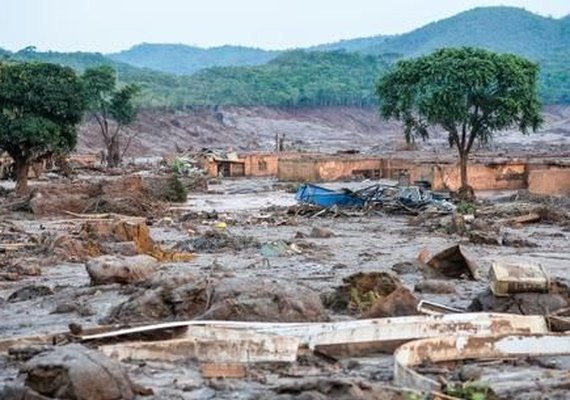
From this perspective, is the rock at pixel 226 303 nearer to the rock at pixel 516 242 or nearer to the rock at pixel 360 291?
the rock at pixel 360 291

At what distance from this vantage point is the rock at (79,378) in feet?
32.6

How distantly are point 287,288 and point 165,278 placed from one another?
2202mm

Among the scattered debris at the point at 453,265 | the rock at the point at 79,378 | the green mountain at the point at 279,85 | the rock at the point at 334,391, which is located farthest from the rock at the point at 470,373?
the green mountain at the point at 279,85

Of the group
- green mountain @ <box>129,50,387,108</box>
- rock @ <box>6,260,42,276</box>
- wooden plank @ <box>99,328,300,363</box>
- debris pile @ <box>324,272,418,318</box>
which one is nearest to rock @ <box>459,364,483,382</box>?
wooden plank @ <box>99,328,300,363</box>

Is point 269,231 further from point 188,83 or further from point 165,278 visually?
point 188,83

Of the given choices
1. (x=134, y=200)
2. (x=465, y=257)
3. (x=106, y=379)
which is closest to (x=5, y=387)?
(x=106, y=379)

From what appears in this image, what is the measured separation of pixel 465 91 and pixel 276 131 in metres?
84.5

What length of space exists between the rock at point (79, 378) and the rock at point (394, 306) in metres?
4.63

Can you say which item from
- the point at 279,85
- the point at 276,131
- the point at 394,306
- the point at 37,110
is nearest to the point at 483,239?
the point at 394,306

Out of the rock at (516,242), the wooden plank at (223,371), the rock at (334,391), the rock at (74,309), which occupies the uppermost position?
the rock at (334,391)

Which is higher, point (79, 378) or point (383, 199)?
point (79, 378)

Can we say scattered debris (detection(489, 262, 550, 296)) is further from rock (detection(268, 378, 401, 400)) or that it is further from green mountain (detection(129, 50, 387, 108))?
green mountain (detection(129, 50, 387, 108))

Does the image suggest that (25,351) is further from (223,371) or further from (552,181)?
(552,181)

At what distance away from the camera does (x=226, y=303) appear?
13.7 m
